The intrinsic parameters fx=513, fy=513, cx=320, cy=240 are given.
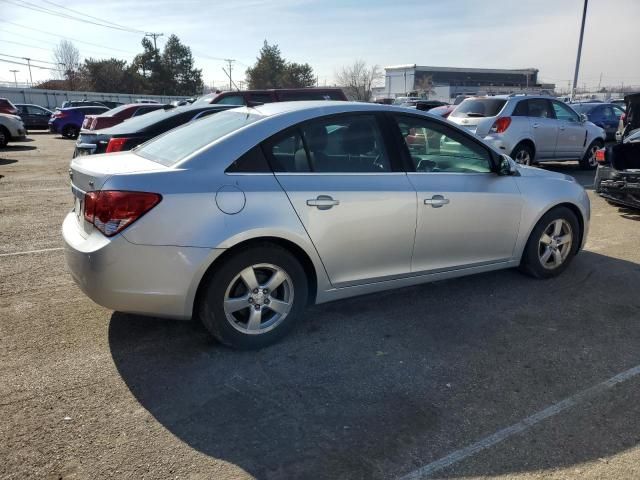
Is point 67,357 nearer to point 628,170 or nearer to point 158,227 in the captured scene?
point 158,227

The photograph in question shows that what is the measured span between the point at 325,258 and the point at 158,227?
1184 millimetres

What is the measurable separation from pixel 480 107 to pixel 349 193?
348 inches

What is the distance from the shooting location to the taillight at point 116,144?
747 centimetres

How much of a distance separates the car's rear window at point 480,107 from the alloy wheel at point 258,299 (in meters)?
8.96

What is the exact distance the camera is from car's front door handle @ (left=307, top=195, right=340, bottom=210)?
A: 358cm

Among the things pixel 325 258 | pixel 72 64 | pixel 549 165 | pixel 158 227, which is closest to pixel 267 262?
pixel 325 258

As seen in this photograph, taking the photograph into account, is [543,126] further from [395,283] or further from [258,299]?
[258,299]

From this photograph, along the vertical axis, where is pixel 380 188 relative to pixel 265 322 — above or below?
above

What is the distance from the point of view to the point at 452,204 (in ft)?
13.7

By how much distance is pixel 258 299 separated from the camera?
354cm

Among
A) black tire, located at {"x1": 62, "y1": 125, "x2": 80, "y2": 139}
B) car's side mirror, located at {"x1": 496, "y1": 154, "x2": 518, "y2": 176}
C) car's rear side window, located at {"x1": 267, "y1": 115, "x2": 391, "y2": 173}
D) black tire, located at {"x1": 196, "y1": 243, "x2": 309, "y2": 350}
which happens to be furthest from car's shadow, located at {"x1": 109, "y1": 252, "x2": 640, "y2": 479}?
black tire, located at {"x1": 62, "y1": 125, "x2": 80, "y2": 139}

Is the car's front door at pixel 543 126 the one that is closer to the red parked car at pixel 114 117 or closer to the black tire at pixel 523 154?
the black tire at pixel 523 154

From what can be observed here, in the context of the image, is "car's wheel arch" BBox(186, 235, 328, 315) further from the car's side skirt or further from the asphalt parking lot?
the asphalt parking lot

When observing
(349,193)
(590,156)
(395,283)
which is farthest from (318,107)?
(590,156)
